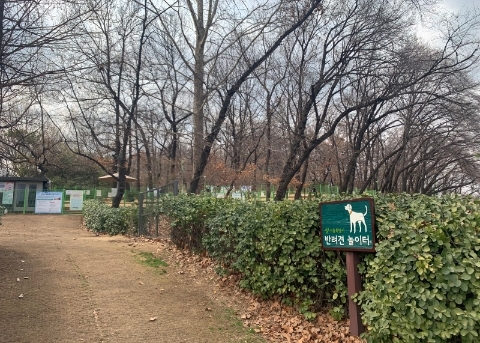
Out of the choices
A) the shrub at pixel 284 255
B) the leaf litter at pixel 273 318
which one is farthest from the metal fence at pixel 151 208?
the shrub at pixel 284 255

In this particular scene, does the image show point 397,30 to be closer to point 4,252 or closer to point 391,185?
point 4,252

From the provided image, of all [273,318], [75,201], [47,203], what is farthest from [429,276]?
[75,201]

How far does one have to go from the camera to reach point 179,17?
14406 millimetres

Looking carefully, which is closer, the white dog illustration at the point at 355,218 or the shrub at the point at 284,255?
the white dog illustration at the point at 355,218

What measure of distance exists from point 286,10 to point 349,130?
17836mm

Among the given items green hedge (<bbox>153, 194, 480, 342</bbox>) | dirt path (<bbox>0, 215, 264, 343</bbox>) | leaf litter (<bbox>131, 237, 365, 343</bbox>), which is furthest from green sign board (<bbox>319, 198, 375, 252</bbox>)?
dirt path (<bbox>0, 215, 264, 343</bbox>)

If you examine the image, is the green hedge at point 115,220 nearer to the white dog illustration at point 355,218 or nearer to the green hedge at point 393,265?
the green hedge at point 393,265

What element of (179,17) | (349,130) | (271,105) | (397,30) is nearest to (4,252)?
(179,17)

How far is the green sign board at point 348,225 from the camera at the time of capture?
401 cm

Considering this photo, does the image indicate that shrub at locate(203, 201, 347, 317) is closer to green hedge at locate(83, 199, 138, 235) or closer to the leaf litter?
the leaf litter

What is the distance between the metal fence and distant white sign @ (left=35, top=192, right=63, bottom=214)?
1649 centimetres

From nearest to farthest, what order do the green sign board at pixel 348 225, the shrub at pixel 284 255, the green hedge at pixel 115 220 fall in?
the green sign board at pixel 348 225
the shrub at pixel 284 255
the green hedge at pixel 115 220

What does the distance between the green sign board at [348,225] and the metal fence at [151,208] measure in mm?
7199

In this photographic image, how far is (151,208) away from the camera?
466 inches
